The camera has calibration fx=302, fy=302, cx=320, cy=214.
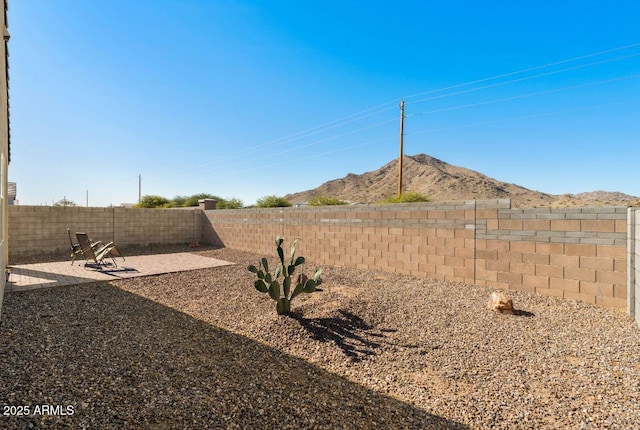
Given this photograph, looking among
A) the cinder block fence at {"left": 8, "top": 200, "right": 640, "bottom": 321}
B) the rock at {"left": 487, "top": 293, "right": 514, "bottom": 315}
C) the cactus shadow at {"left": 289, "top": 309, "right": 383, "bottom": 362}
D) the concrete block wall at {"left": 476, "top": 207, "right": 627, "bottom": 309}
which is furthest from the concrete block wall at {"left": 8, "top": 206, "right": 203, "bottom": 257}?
the rock at {"left": 487, "top": 293, "right": 514, "bottom": 315}

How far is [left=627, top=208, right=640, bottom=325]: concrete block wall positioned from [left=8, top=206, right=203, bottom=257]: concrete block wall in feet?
54.1

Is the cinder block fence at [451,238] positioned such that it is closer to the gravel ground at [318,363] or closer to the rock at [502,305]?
the gravel ground at [318,363]

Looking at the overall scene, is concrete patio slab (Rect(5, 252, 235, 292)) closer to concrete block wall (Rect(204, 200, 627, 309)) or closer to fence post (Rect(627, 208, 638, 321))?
concrete block wall (Rect(204, 200, 627, 309))

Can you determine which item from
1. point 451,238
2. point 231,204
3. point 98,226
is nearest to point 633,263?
point 451,238

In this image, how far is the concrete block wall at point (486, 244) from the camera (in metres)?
5.41

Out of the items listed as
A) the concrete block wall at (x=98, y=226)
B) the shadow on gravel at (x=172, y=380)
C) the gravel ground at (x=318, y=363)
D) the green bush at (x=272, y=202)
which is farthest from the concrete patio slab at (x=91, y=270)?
the green bush at (x=272, y=202)

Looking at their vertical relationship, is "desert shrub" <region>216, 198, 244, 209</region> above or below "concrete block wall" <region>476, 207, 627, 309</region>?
above

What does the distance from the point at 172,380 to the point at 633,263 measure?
6780mm

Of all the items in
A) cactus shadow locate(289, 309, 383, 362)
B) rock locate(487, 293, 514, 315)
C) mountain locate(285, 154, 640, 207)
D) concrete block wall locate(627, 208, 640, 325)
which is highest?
mountain locate(285, 154, 640, 207)

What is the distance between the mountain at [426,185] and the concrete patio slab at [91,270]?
1242 inches

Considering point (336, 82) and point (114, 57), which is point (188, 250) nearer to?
→ point (114, 57)

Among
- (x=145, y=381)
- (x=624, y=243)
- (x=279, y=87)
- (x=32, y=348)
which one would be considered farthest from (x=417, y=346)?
(x=279, y=87)

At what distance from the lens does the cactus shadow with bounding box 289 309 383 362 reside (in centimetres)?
391

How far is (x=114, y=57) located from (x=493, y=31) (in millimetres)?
15399
